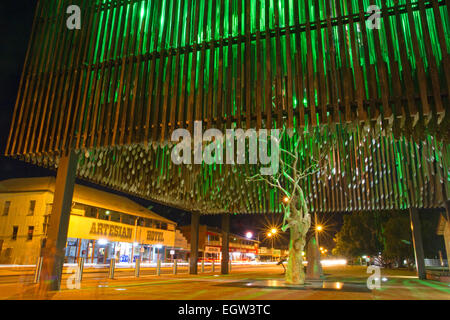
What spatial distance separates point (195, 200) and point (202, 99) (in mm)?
10575

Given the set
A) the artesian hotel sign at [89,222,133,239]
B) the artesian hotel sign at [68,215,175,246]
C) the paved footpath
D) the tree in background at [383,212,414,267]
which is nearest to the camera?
the paved footpath

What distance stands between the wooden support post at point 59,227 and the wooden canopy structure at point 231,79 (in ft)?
1.93

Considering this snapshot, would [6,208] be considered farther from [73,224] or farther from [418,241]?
[418,241]

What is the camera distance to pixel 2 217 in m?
31.3

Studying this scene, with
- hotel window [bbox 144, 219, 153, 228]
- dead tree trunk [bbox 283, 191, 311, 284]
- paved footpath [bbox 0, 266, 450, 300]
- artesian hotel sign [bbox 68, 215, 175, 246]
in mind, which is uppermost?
hotel window [bbox 144, 219, 153, 228]

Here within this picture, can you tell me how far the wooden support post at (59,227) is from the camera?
9.24m

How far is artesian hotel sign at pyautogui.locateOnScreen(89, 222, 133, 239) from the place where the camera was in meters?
33.2

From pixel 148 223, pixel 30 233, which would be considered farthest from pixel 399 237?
pixel 30 233

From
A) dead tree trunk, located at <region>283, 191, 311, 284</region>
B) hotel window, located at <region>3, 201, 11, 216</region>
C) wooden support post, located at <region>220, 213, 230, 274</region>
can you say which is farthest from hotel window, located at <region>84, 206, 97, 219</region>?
dead tree trunk, located at <region>283, 191, 311, 284</region>

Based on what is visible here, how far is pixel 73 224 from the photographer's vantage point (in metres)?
30.5

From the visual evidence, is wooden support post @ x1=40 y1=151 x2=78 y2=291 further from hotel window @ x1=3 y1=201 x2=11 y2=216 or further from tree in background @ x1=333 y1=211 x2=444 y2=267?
tree in background @ x1=333 y1=211 x2=444 y2=267

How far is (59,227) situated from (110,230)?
90.4 feet

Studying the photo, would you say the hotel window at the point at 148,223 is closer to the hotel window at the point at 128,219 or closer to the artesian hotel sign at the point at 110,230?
the hotel window at the point at 128,219

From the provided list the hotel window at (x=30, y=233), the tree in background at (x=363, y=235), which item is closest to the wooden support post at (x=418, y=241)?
the tree in background at (x=363, y=235)
